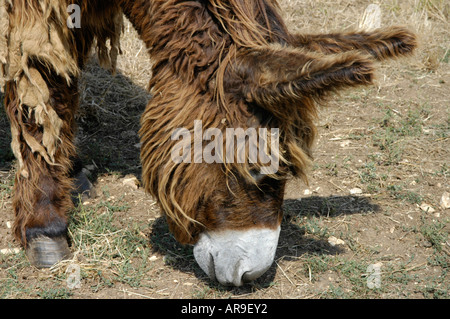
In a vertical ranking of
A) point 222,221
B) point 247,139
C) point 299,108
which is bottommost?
point 222,221

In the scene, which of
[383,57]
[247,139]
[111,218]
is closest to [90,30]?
[111,218]

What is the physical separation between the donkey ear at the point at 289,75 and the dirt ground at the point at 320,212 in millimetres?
154

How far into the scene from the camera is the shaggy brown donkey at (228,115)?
2.33 m

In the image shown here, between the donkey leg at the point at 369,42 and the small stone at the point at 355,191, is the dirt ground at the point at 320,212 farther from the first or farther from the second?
the donkey leg at the point at 369,42

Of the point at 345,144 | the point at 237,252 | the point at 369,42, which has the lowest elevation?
the point at 345,144

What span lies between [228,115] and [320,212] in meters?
1.61

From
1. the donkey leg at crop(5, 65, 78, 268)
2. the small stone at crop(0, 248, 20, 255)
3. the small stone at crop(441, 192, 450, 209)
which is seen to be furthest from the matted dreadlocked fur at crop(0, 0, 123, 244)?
the small stone at crop(441, 192, 450, 209)

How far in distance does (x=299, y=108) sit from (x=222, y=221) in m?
0.71

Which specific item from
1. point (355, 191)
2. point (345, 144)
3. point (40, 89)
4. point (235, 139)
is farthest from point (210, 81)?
point (345, 144)

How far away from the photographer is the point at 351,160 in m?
4.26

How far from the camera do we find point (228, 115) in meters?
2.38

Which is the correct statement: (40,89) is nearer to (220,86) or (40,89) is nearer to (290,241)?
(220,86)

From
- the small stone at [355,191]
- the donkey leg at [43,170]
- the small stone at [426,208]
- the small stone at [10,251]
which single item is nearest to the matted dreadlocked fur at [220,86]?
the donkey leg at [43,170]

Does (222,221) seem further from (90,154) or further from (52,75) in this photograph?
(90,154)
